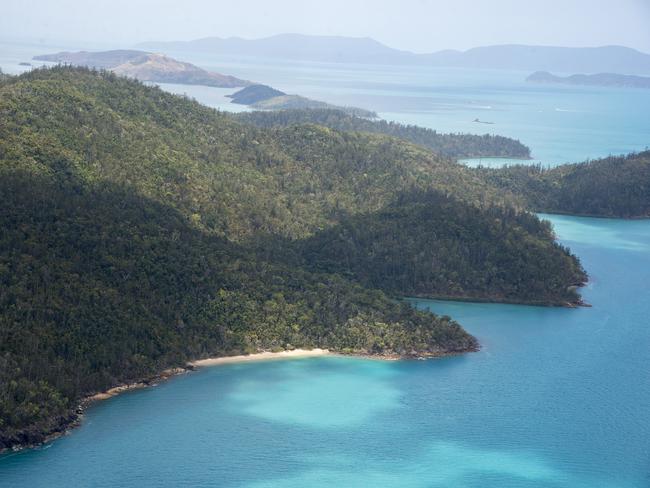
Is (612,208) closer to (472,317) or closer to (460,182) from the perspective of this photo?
(460,182)

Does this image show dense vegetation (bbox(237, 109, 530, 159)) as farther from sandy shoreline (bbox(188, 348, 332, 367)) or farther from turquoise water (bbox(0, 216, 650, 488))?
sandy shoreline (bbox(188, 348, 332, 367))

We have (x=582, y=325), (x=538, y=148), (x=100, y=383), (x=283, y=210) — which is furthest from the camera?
(x=538, y=148)

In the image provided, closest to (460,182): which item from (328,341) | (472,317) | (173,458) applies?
(472,317)

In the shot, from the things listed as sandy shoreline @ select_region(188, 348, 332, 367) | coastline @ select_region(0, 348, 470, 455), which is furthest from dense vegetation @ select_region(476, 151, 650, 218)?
sandy shoreline @ select_region(188, 348, 332, 367)

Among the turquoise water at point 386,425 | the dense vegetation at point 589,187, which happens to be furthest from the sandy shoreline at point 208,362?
the dense vegetation at point 589,187

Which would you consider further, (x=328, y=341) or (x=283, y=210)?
(x=283, y=210)

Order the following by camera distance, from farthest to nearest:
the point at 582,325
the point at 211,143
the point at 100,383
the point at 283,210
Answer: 1. the point at 211,143
2. the point at 283,210
3. the point at 582,325
4. the point at 100,383

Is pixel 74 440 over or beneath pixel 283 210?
beneath
